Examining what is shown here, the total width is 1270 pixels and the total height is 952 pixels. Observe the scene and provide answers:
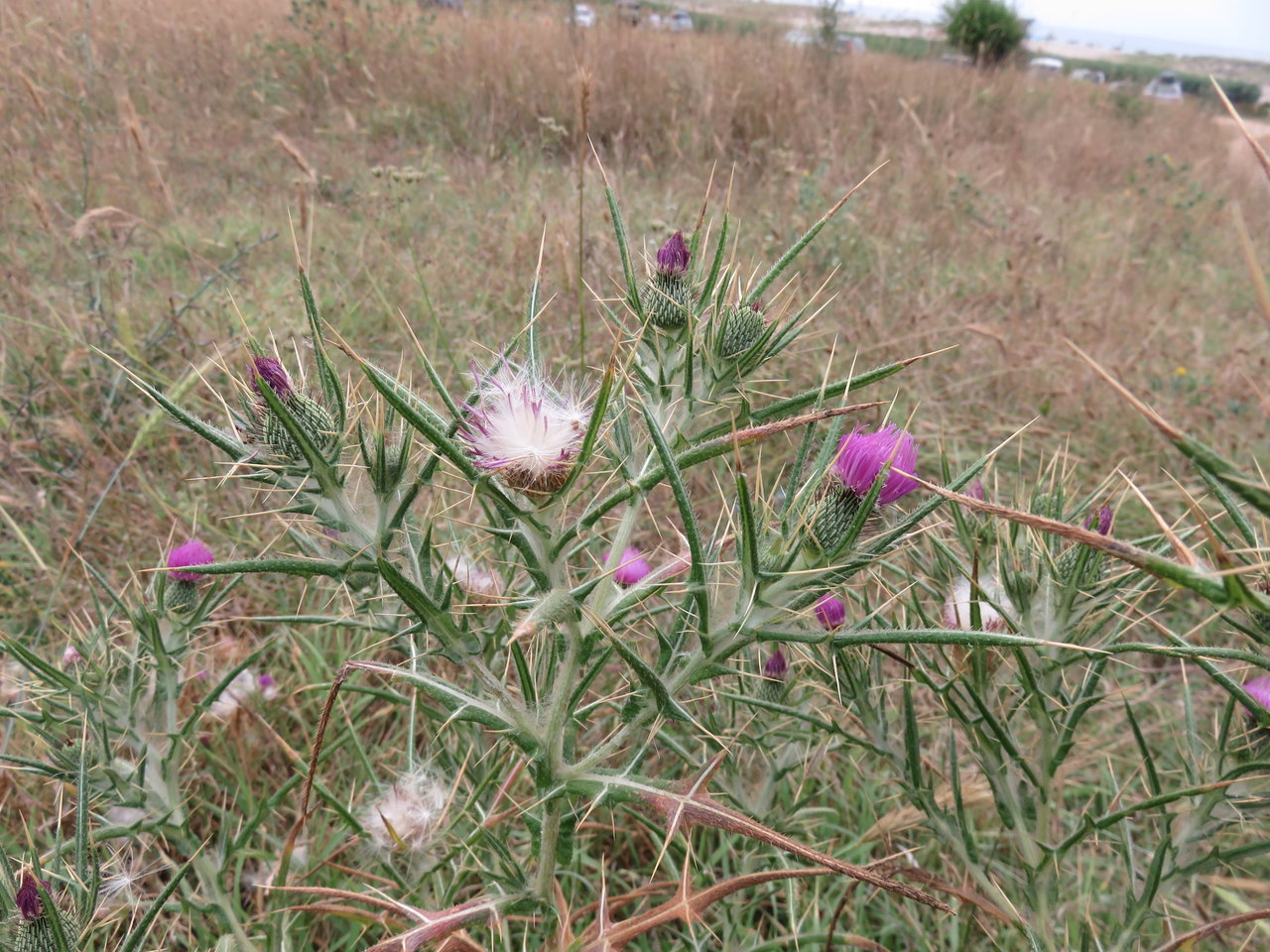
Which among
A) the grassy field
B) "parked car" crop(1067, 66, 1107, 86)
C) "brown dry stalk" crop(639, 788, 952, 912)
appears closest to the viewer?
"brown dry stalk" crop(639, 788, 952, 912)

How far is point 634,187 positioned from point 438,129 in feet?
6.37

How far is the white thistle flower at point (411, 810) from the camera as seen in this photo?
118cm

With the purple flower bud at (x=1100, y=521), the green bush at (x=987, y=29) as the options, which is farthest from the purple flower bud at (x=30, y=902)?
the green bush at (x=987, y=29)

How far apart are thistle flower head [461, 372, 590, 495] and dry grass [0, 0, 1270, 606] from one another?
1.28ft

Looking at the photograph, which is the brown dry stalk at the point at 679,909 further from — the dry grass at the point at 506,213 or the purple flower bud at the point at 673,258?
the dry grass at the point at 506,213

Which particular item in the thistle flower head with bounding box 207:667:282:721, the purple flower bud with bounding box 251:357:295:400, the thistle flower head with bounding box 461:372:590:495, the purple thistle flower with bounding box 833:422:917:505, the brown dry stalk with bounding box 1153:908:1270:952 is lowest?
the thistle flower head with bounding box 207:667:282:721

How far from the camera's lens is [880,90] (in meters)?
6.61

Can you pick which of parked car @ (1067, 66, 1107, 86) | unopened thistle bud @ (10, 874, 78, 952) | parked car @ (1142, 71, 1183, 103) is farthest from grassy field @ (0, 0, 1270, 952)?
parked car @ (1142, 71, 1183, 103)

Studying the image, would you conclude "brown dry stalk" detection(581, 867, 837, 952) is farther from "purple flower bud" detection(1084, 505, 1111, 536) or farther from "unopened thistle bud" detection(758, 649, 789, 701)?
"purple flower bud" detection(1084, 505, 1111, 536)

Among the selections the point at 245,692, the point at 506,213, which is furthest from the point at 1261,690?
the point at 506,213

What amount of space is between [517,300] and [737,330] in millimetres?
2362

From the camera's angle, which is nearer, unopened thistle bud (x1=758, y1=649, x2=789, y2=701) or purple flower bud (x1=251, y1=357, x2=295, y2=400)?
purple flower bud (x1=251, y1=357, x2=295, y2=400)

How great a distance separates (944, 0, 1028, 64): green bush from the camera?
40.1 feet

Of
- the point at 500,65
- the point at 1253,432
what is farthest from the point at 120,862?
the point at 500,65
